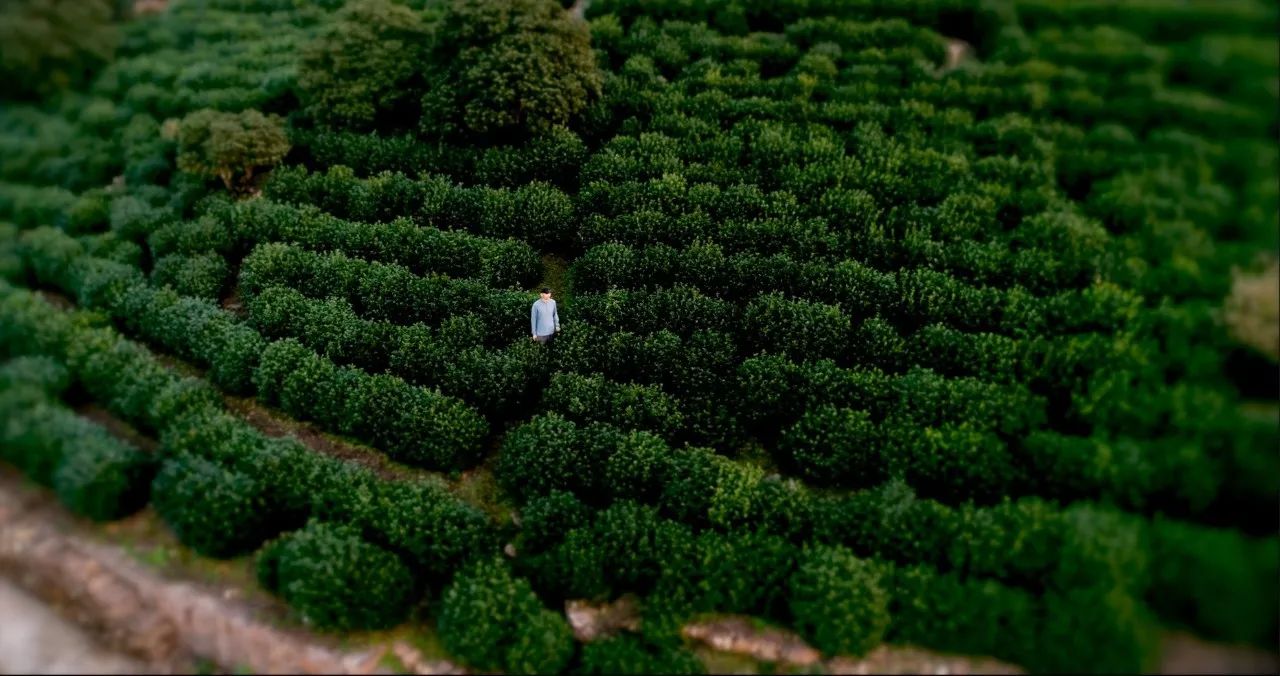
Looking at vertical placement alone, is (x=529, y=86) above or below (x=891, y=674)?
above

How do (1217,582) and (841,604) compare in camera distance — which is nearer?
(1217,582)

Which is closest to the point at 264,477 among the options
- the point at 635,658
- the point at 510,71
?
the point at 635,658

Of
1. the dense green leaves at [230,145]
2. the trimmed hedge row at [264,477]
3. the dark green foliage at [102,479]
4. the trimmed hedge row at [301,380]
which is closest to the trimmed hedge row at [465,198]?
the dense green leaves at [230,145]

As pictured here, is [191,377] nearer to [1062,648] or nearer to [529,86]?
[529,86]

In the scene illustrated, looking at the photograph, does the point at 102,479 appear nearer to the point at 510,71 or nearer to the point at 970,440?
the point at 510,71

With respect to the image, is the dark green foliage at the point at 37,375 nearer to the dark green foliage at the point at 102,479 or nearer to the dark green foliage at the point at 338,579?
the dark green foliage at the point at 102,479

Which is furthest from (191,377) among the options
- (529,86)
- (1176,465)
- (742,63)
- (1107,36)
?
(1107,36)
